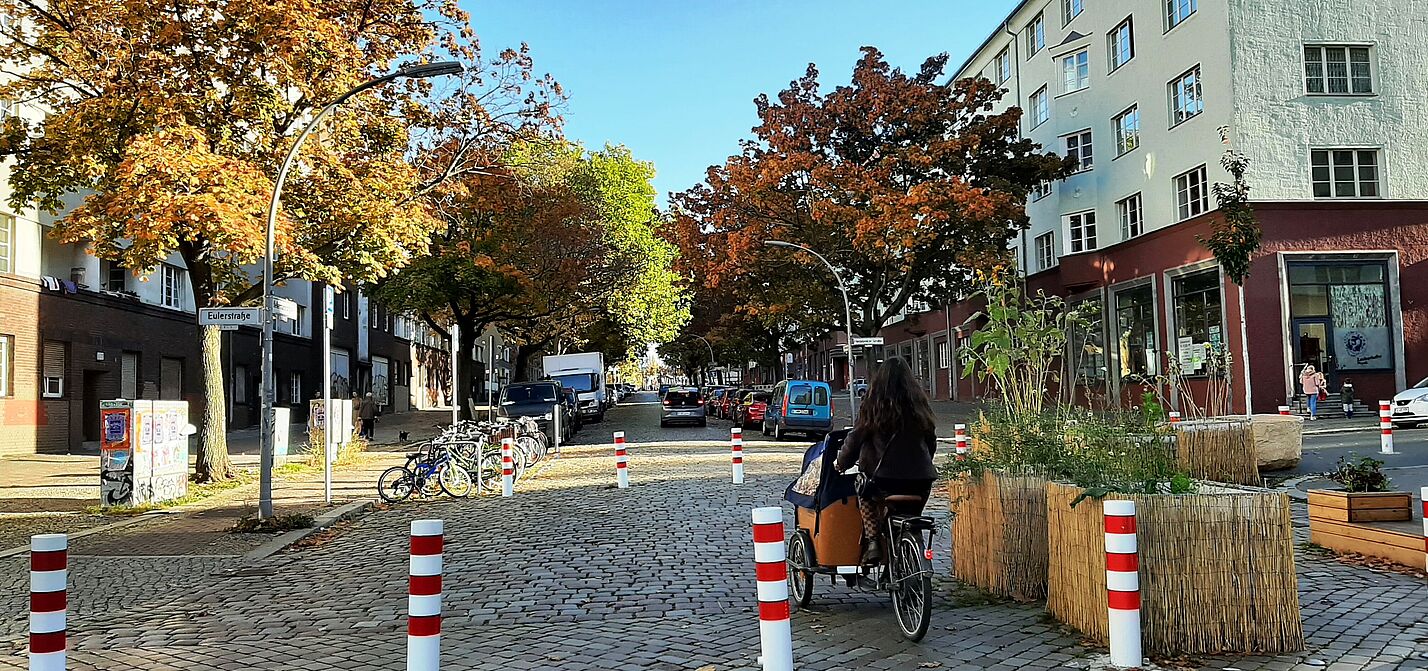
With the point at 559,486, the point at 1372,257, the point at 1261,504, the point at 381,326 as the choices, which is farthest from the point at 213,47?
the point at 381,326

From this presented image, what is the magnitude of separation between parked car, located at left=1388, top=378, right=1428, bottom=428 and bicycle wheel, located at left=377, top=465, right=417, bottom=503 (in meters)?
20.2

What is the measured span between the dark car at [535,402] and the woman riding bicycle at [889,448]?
2562 cm

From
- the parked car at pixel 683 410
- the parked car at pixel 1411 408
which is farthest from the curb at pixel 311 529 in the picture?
the parked car at pixel 683 410

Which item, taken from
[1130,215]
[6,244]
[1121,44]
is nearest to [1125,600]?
[6,244]

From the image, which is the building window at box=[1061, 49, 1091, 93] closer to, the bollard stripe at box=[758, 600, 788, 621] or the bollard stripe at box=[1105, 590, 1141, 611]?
the bollard stripe at box=[1105, 590, 1141, 611]

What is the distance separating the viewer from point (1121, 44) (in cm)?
3444

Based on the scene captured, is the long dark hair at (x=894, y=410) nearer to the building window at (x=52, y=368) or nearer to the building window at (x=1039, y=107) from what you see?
the building window at (x=52, y=368)

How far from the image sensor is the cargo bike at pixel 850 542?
638 centimetres

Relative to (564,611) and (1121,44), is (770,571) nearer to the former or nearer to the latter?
(564,611)

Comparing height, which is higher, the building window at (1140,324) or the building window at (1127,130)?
the building window at (1127,130)

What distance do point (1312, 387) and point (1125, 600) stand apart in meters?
24.6

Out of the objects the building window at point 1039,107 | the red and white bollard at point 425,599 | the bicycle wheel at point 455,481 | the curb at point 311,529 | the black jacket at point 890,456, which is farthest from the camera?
the building window at point 1039,107

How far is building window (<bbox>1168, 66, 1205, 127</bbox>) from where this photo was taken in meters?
29.8

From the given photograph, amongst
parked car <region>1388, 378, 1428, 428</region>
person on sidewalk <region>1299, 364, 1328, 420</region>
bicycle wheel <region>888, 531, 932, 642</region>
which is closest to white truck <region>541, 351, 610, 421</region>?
person on sidewalk <region>1299, 364, 1328, 420</region>
